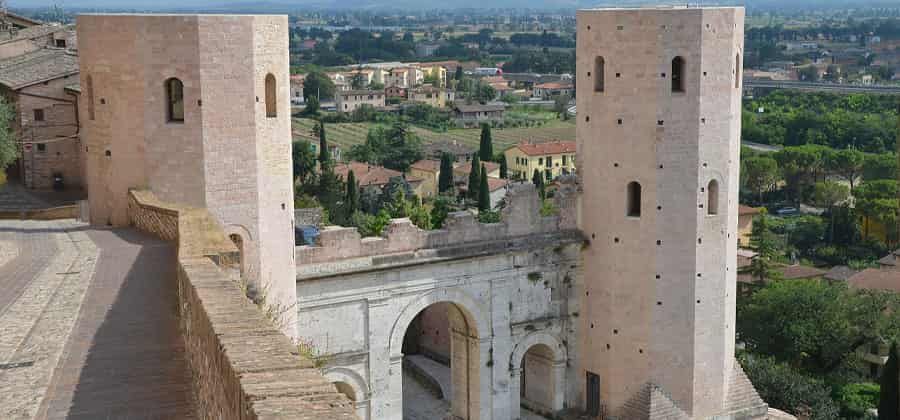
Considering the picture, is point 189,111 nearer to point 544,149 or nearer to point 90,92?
point 90,92

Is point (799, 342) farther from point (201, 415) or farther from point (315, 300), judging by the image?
point (201, 415)

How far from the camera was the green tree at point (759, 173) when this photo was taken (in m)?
69.9

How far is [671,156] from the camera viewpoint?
18719 millimetres

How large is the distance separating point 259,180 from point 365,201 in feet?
141

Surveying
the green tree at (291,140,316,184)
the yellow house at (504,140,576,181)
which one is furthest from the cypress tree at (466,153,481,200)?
the yellow house at (504,140,576,181)

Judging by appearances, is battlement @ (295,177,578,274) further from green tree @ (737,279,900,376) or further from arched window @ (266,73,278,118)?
green tree @ (737,279,900,376)

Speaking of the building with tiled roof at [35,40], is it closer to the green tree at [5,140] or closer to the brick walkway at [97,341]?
the green tree at [5,140]

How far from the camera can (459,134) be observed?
99438mm

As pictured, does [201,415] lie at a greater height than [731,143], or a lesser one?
lesser

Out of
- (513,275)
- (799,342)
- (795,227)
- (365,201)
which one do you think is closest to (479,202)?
(365,201)

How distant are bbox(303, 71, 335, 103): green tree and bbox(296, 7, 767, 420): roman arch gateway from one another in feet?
331

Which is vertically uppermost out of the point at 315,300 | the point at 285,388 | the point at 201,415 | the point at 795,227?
the point at 285,388

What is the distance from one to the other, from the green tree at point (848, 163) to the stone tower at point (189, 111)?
62068 mm

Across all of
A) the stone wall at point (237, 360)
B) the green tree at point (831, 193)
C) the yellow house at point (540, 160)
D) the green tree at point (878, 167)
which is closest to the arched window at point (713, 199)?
the stone wall at point (237, 360)
